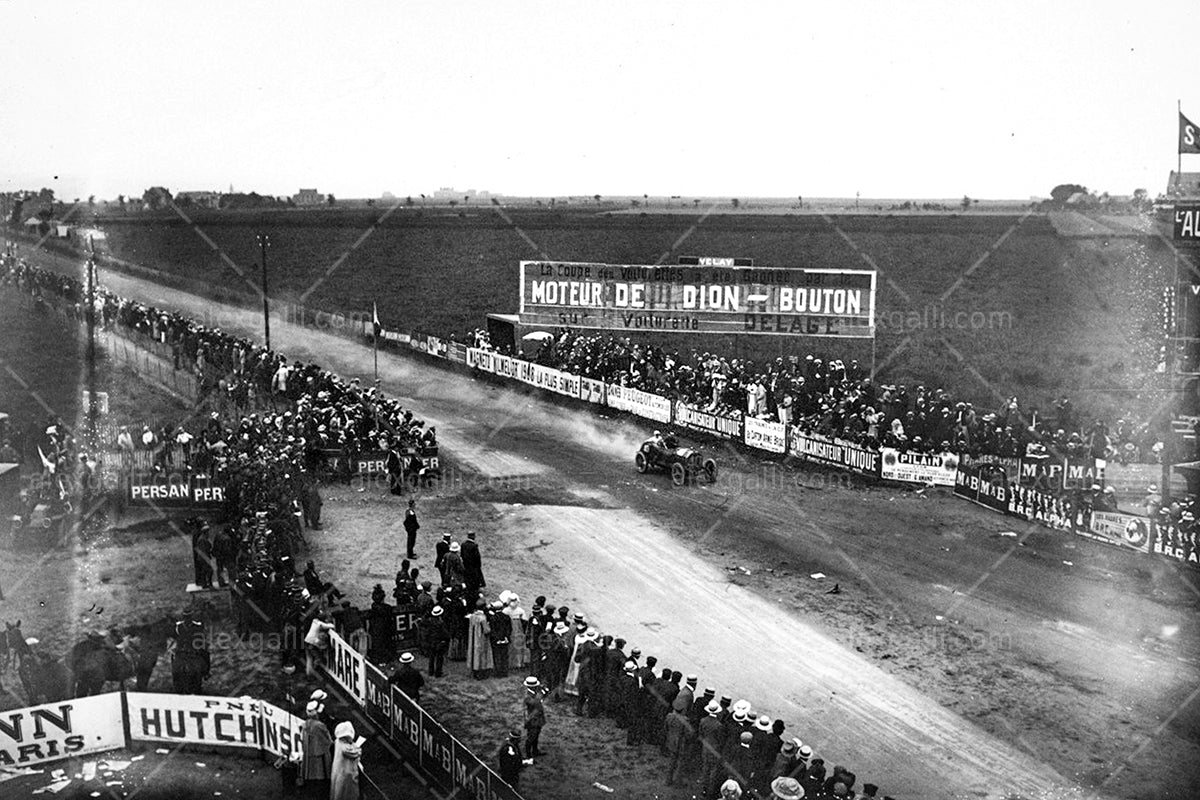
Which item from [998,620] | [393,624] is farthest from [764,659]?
[393,624]

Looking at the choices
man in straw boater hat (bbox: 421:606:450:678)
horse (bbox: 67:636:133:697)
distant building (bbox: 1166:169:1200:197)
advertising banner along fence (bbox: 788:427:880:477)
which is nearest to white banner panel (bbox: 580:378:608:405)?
advertising banner along fence (bbox: 788:427:880:477)

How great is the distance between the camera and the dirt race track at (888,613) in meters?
13.8

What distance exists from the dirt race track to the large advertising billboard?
5735mm

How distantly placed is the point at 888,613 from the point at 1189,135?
1260 cm

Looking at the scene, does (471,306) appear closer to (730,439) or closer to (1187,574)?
(730,439)

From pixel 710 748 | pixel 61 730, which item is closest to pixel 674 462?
pixel 710 748

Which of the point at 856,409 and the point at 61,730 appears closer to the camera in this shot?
the point at 61,730

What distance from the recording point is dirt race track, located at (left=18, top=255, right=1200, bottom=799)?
13750 millimetres

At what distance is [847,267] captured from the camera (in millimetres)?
54594

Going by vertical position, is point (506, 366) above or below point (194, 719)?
above

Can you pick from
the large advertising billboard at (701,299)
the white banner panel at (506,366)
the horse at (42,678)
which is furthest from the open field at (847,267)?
the horse at (42,678)

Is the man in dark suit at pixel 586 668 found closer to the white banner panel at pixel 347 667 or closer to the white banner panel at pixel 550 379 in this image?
the white banner panel at pixel 347 667

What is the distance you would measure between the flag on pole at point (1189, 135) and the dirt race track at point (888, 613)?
8920mm

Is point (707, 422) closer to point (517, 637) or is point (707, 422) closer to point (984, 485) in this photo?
point (984, 485)
